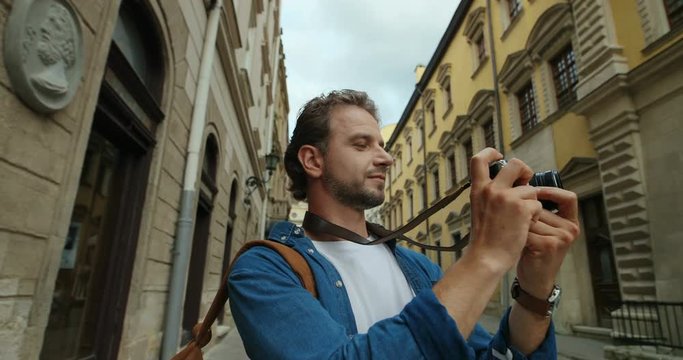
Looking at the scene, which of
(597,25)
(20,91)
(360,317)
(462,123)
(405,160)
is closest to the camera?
(360,317)

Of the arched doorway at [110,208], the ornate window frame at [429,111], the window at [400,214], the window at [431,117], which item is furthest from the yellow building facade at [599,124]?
the window at [400,214]

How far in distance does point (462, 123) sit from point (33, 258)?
54.2ft

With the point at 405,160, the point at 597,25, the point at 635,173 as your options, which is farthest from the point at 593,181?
the point at 405,160

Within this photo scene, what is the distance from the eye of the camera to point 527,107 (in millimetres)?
12578

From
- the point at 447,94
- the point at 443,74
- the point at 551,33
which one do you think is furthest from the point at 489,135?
the point at 443,74

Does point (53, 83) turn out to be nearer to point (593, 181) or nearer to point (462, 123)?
point (593, 181)

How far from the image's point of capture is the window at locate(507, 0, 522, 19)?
1315 centimetres

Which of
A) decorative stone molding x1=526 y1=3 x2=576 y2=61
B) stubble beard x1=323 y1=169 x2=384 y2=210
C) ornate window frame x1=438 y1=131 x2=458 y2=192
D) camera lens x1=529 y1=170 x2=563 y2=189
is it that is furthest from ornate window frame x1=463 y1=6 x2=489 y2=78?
camera lens x1=529 y1=170 x2=563 y2=189

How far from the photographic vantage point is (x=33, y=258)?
2.18 metres

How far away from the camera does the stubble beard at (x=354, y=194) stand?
60.0 inches

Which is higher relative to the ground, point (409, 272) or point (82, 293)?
point (409, 272)

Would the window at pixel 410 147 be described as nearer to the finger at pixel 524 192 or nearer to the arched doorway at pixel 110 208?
the arched doorway at pixel 110 208

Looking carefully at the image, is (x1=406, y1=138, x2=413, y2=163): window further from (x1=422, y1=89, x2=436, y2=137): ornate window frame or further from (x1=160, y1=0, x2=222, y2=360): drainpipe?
(x1=160, y1=0, x2=222, y2=360): drainpipe

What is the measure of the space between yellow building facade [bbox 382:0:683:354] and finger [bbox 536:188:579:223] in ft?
25.6
